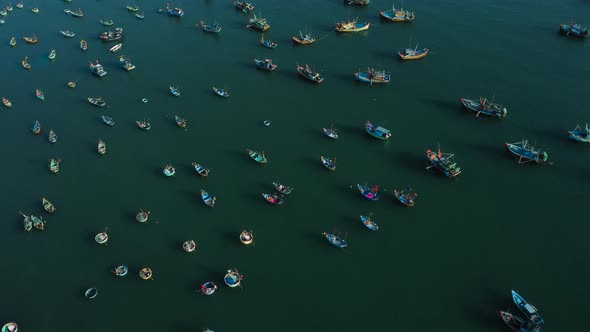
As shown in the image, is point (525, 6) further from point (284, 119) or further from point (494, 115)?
point (284, 119)

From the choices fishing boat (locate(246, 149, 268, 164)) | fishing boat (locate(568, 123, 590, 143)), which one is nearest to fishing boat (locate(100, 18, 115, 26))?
fishing boat (locate(246, 149, 268, 164))

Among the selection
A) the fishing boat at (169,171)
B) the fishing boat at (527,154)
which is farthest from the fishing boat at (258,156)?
the fishing boat at (527,154)

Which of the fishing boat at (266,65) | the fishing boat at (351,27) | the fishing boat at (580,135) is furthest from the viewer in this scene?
the fishing boat at (351,27)

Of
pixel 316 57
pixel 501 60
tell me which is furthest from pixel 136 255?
pixel 501 60

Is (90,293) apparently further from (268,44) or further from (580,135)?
(580,135)

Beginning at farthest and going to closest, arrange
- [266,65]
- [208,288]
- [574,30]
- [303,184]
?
[574,30] → [266,65] → [303,184] → [208,288]

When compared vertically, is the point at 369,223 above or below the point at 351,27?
below

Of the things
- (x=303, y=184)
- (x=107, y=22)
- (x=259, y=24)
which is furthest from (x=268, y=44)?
(x=303, y=184)

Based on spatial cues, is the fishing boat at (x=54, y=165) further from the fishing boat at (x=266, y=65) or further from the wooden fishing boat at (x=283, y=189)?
the fishing boat at (x=266, y=65)
